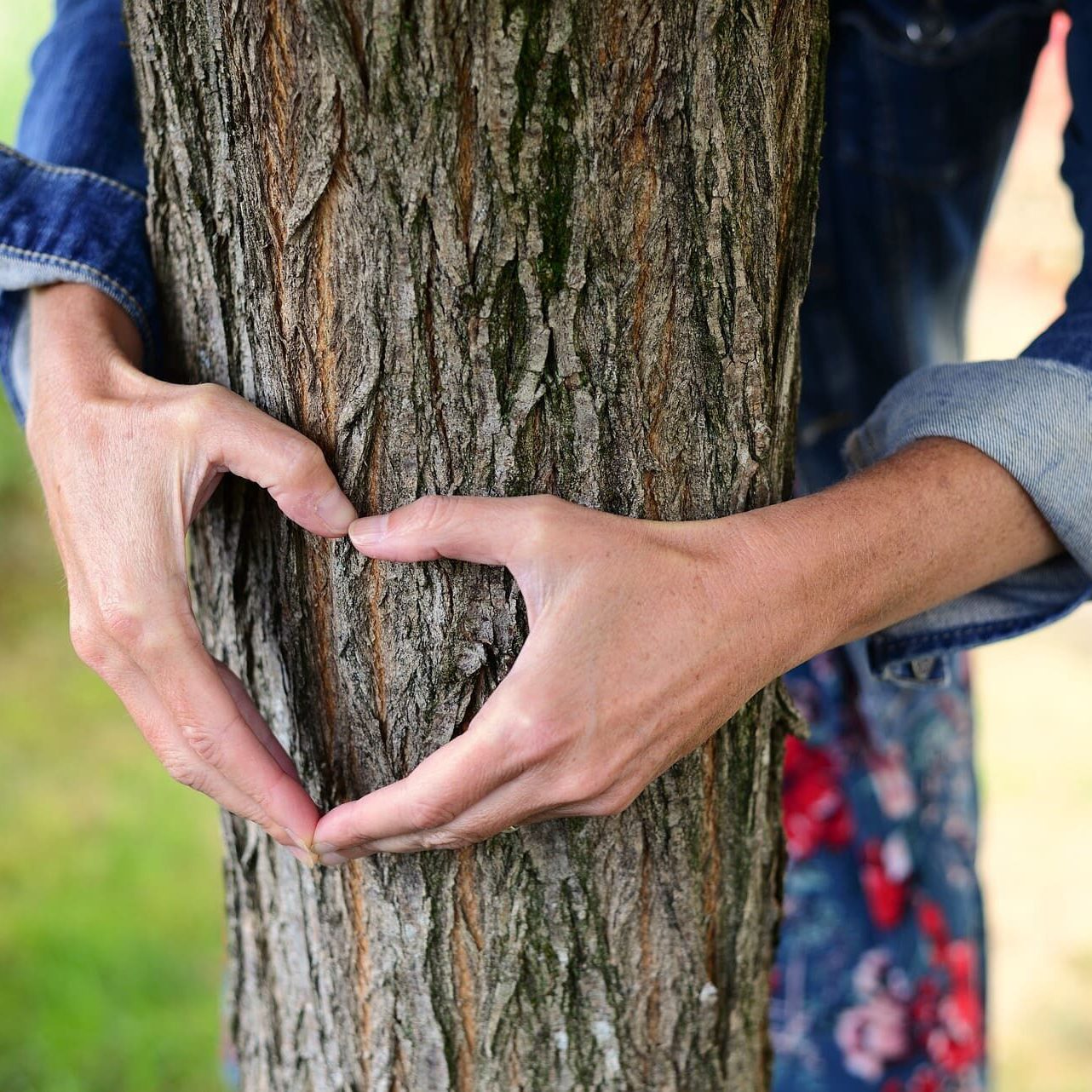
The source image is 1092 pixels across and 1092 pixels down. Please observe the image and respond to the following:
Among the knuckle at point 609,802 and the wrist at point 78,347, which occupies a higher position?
the wrist at point 78,347

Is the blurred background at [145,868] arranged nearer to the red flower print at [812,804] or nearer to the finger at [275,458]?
the red flower print at [812,804]

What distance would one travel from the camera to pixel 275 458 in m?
0.92

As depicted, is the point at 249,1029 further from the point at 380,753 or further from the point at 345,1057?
the point at 380,753

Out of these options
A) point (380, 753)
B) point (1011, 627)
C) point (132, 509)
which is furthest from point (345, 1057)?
point (1011, 627)

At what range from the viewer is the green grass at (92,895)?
2682 millimetres

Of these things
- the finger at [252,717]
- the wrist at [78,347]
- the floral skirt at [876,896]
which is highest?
the wrist at [78,347]

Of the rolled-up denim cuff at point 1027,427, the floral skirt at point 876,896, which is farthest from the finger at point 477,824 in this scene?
the floral skirt at point 876,896

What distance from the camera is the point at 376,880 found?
111 centimetres

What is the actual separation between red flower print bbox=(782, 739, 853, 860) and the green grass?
1.41 m

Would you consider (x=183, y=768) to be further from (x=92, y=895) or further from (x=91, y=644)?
(x=92, y=895)

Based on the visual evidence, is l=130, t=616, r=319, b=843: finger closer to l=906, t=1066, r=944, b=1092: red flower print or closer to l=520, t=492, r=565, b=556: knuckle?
l=520, t=492, r=565, b=556: knuckle

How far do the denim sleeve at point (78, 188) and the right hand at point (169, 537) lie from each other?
7.0 inches

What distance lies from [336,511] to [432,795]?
24 cm

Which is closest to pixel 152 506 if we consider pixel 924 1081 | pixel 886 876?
pixel 886 876
